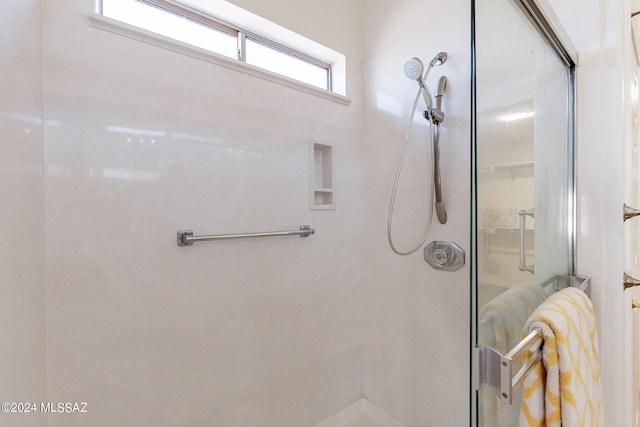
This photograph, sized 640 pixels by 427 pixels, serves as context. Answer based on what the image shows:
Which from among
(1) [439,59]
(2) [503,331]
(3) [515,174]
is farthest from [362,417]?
(1) [439,59]

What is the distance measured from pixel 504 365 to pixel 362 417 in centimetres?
149

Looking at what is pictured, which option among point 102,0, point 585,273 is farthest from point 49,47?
point 585,273

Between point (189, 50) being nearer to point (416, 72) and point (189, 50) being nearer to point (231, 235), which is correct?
point (231, 235)

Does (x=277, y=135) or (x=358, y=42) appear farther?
(x=358, y=42)

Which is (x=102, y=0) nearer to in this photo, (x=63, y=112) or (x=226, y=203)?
(x=63, y=112)

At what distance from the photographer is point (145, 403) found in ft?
3.36

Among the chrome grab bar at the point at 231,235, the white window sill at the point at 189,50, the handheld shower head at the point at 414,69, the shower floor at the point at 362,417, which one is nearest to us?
the white window sill at the point at 189,50

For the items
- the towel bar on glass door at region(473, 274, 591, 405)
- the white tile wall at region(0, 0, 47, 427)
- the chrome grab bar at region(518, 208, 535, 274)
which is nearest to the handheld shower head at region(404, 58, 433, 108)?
the chrome grab bar at region(518, 208, 535, 274)

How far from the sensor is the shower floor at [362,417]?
1567 mm

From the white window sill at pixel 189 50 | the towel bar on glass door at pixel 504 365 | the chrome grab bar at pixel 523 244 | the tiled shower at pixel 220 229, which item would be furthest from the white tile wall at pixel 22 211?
the chrome grab bar at pixel 523 244

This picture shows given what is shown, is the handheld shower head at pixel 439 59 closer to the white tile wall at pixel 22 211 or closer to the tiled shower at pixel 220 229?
the tiled shower at pixel 220 229

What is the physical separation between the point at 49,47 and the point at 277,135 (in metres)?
0.79

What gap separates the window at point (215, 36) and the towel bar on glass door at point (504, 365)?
134 centimetres

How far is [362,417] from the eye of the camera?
1.65 m
